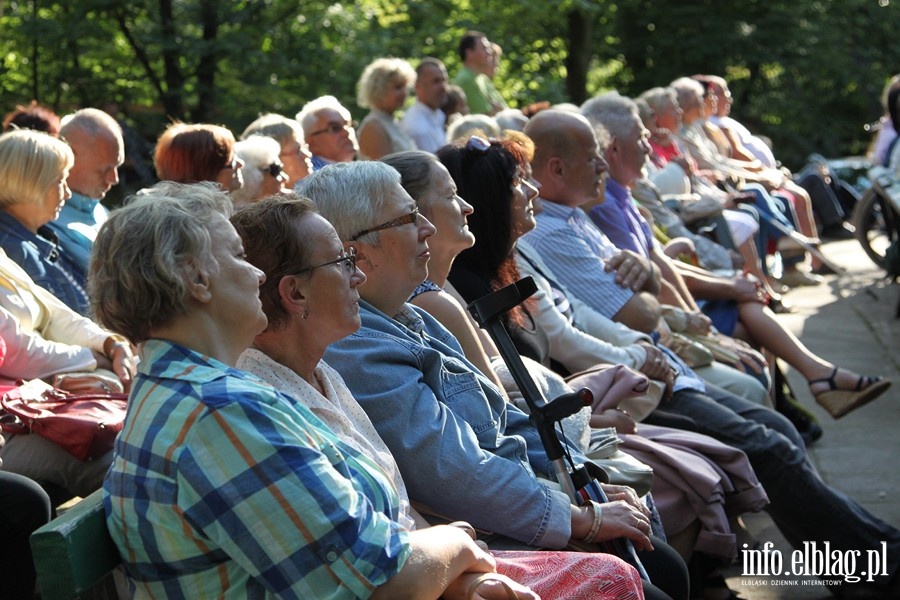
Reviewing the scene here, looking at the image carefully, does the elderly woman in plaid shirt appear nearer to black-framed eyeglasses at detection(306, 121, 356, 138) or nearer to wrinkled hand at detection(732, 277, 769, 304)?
wrinkled hand at detection(732, 277, 769, 304)

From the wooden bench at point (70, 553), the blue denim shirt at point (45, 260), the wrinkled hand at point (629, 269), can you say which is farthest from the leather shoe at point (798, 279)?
the wooden bench at point (70, 553)

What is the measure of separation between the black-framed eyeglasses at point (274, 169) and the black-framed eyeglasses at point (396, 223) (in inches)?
88.0

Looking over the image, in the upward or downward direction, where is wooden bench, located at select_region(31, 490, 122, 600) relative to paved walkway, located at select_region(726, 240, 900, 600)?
upward

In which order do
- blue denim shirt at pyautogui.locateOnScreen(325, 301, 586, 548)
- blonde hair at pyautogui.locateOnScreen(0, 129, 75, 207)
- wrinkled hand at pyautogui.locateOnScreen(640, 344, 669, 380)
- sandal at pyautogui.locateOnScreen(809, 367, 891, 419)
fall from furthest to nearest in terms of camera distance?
sandal at pyautogui.locateOnScreen(809, 367, 891, 419)
wrinkled hand at pyautogui.locateOnScreen(640, 344, 669, 380)
blonde hair at pyautogui.locateOnScreen(0, 129, 75, 207)
blue denim shirt at pyautogui.locateOnScreen(325, 301, 586, 548)

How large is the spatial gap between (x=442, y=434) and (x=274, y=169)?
2.71 metres

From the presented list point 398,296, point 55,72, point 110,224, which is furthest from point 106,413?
point 55,72

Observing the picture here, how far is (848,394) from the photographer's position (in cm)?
567

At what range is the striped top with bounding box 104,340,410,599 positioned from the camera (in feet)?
6.61

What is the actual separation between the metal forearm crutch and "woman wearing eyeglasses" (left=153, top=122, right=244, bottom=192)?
6.94 feet

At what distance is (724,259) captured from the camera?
308 inches

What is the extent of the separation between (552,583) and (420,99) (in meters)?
7.70

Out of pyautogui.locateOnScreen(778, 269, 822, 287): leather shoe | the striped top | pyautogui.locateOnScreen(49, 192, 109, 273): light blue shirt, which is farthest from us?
pyautogui.locateOnScreen(778, 269, 822, 287): leather shoe

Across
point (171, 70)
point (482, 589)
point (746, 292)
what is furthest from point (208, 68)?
point (482, 589)

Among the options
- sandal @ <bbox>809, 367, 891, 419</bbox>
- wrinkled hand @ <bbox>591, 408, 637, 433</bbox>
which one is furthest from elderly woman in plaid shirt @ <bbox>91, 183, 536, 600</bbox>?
sandal @ <bbox>809, 367, 891, 419</bbox>
